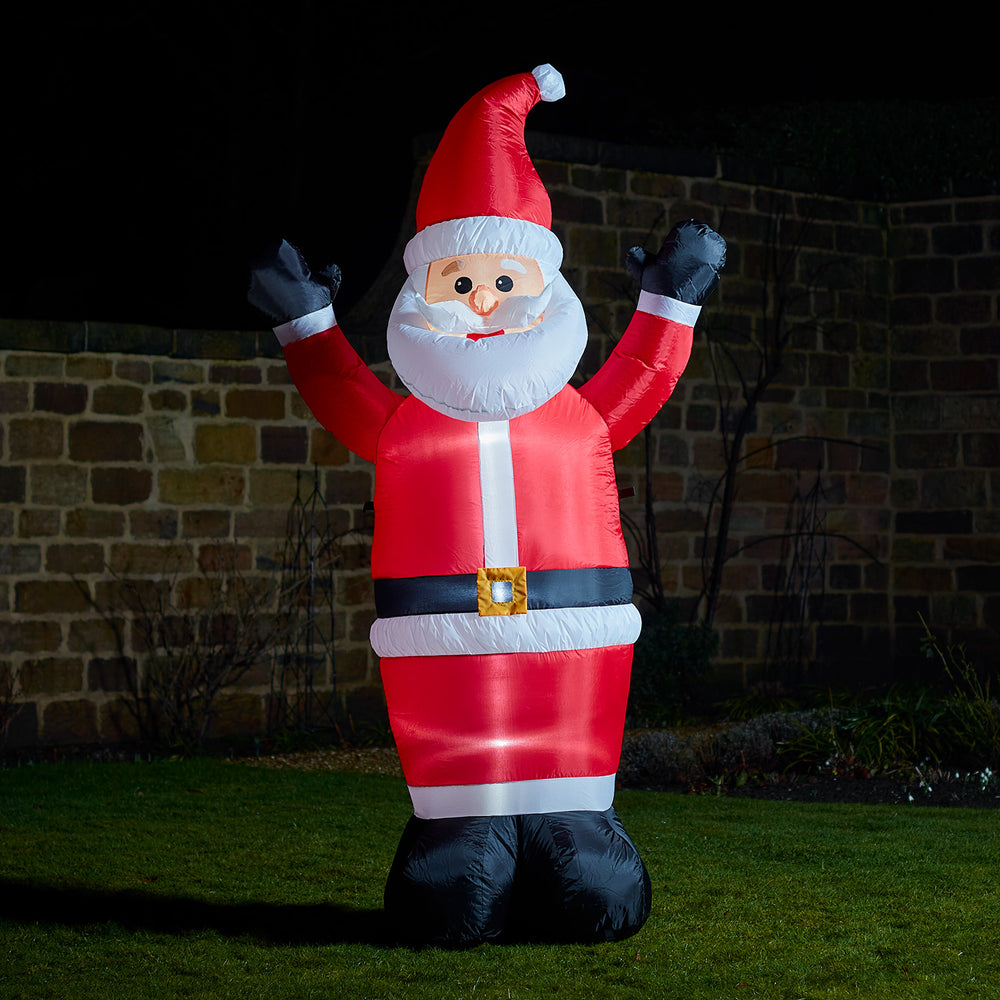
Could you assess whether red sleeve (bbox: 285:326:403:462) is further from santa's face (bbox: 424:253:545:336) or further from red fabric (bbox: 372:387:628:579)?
santa's face (bbox: 424:253:545:336)

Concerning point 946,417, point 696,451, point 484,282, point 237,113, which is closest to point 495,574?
point 484,282

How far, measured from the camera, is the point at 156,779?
20.3 ft

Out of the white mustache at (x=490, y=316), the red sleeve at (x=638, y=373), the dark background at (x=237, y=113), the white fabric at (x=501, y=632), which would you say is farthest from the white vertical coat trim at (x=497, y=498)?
the dark background at (x=237, y=113)

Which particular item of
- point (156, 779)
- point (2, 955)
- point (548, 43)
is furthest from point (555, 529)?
point (548, 43)

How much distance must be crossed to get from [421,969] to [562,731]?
2.28 feet

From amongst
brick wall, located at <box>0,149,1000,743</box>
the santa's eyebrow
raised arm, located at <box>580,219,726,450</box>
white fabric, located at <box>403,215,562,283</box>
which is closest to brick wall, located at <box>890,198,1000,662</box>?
brick wall, located at <box>0,149,1000,743</box>

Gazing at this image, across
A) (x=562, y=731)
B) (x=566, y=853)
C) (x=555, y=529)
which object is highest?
(x=555, y=529)

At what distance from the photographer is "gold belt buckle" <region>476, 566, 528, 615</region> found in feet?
11.5

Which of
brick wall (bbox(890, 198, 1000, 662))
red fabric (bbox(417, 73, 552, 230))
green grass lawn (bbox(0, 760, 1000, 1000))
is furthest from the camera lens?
brick wall (bbox(890, 198, 1000, 662))

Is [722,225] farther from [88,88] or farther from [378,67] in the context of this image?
[88,88]

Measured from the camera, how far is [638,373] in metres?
3.80

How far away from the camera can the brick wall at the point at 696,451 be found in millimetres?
7000

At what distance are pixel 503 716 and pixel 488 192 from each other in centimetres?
142

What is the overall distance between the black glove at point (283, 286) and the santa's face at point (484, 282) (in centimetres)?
33
